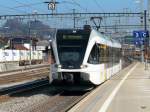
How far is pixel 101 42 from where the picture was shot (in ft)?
89.5

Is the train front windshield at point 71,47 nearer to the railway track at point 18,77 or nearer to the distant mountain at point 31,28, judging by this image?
the railway track at point 18,77

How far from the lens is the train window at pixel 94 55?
80.2 feet

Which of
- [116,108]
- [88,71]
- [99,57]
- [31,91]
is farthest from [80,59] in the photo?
[116,108]

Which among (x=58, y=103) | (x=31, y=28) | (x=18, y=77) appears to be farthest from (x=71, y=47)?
(x=31, y=28)

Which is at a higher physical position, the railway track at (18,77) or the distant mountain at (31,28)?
the distant mountain at (31,28)

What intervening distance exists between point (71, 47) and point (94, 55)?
131 cm

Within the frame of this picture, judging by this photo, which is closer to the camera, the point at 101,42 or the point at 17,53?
the point at 101,42

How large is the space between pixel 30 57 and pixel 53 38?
64.0 m

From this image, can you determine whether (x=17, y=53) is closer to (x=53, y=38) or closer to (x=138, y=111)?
(x=53, y=38)

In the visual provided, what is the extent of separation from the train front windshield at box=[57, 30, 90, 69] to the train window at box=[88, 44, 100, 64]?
0.55m

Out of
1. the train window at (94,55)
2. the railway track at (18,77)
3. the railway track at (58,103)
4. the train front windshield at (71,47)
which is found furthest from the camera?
the railway track at (18,77)

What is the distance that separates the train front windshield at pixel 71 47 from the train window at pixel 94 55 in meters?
0.55

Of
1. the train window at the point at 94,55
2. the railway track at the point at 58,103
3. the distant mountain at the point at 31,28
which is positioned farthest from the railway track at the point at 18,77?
the distant mountain at the point at 31,28

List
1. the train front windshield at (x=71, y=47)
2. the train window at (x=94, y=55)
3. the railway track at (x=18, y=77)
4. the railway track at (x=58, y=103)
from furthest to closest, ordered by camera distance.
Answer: the railway track at (x=18, y=77)
the train window at (x=94, y=55)
the train front windshield at (x=71, y=47)
the railway track at (x=58, y=103)
